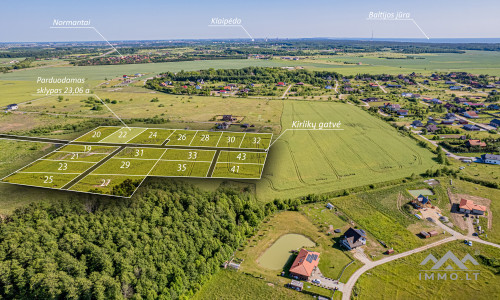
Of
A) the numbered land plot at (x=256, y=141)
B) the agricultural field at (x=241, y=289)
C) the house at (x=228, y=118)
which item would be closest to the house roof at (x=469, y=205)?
the agricultural field at (x=241, y=289)

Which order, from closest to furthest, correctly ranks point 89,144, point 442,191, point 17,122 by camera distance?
point 442,191 → point 89,144 → point 17,122

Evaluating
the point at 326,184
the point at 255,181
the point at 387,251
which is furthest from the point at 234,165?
the point at 387,251

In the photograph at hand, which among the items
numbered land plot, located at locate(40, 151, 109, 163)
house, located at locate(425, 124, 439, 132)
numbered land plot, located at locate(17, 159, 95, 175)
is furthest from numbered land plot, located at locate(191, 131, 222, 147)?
house, located at locate(425, 124, 439, 132)

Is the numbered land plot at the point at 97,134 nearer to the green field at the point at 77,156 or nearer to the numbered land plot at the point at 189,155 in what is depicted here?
the green field at the point at 77,156

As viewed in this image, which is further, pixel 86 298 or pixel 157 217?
pixel 157 217

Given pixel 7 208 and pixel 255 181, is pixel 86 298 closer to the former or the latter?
pixel 7 208

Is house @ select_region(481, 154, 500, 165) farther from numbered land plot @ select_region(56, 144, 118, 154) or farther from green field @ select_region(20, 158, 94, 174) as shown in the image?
green field @ select_region(20, 158, 94, 174)
